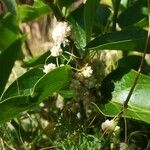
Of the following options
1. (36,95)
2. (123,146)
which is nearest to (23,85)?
(36,95)

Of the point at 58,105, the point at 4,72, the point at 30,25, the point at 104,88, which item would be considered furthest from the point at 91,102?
the point at 30,25

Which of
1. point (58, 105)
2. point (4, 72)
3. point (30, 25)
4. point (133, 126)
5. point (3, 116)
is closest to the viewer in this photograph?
point (3, 116)

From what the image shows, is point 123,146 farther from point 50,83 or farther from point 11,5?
point 11,5

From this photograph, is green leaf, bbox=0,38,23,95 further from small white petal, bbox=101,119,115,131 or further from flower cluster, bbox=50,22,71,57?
small white petal, bbox=101,119,115,131

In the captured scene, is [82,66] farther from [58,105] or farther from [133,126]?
[58,105]

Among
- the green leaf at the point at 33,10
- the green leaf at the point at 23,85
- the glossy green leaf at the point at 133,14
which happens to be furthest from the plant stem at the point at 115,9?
the green leaf at the point at 23,85

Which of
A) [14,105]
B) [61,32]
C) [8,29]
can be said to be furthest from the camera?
[8,29]

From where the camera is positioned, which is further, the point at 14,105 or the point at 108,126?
the point at 108,126
